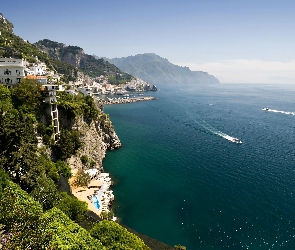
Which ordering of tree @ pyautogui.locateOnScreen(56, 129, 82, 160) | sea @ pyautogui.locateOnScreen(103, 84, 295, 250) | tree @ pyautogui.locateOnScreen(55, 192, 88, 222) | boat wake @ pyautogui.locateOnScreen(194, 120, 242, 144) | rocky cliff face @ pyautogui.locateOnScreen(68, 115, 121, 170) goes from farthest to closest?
boat wake @ pyautogui.locateOnScreen(194, 120, 242, 144) < rocky cliff face @ pyautogui.locateOnScreen(68, 115, 121, 170) < tree @ pyautogui.locateOnScreen(56, 129, 82, 160) < sea @ pyautogui.locateOnScreen(103, 84, 295, 250) < tree @ pyautogui.locateOnScreen(55, 192, 88, 222)

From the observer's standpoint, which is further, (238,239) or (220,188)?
(220,188)

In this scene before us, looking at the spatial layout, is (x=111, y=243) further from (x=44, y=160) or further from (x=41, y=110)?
(x=41, y=110)

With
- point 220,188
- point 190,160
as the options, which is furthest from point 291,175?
point 190,160

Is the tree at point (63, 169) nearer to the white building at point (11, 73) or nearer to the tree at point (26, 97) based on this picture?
the tree at point (26, 97)

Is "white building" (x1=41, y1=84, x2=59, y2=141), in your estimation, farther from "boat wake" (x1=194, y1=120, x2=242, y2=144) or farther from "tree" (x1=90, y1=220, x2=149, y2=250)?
"boat wake" (x1=194, y1=120, x2=242, y2=144)

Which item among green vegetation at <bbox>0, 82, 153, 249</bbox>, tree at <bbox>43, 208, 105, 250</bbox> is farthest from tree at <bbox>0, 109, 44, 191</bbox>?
tree at <bbox>43, 208, 105, 250</bbox>

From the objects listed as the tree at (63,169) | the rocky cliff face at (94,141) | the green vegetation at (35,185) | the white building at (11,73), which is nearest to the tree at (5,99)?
the green vegetation at (35,185)
